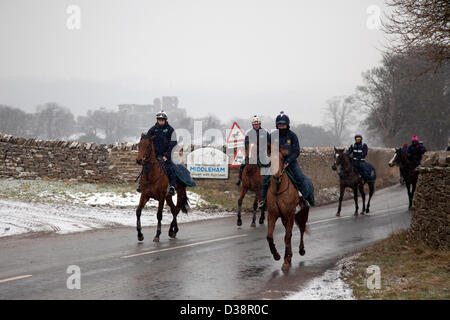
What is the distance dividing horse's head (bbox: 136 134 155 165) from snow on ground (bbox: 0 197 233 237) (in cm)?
371

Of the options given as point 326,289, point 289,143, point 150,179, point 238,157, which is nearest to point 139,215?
point 150,179

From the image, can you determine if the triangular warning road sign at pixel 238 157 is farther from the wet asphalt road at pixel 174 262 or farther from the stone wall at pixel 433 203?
the stone wall at pixel 433 203

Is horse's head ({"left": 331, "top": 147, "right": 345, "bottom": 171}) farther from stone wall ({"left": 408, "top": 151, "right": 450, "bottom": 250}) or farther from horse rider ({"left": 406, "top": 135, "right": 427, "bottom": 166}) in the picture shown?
stone wall ({"left": 408, "top": 151, "right": 450, "bottom": 250})

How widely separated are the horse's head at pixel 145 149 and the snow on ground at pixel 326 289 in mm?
5275

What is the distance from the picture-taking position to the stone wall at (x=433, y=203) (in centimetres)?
999

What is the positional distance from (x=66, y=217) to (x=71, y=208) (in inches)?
70.2

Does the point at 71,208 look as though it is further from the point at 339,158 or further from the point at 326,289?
the point at 326,289

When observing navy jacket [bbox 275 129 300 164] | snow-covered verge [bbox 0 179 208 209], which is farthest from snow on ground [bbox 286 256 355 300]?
snow-covered verge [bbox 0 179 208 209]
